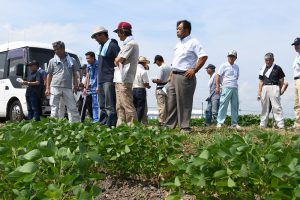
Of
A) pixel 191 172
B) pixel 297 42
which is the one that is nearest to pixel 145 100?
pixel 297 42

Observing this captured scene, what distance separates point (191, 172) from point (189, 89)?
4.60m

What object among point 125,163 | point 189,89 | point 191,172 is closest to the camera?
point 191,172

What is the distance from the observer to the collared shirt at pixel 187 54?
21.8 ft

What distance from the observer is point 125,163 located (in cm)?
357

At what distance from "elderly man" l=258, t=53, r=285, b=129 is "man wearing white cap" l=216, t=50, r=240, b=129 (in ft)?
1.74

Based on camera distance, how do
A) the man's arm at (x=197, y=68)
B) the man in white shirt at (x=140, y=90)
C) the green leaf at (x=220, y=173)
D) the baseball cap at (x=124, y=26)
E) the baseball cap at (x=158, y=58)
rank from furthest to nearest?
the baseball cap at (x=158, y=58), the man in white shirt at (x=140, y=90), the baseball cap at (x=124, y=26), the man's arm at (x=197, y=68), the green leaf at (x=220, y=173)

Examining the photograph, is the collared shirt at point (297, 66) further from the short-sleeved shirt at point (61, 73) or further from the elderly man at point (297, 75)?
the short-sleeved shirt at point (61, 73)

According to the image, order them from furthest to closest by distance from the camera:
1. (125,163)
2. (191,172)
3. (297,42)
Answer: (297,42), (125,163), (191,172)

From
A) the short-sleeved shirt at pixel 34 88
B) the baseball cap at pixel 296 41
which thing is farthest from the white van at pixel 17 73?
the baseball cap at pixel 296 41

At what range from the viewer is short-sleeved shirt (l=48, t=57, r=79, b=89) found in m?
8.12

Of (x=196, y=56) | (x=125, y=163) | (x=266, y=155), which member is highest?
(x=196, y=56)

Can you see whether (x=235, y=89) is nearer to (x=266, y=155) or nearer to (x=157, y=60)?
(x=157, y=60)

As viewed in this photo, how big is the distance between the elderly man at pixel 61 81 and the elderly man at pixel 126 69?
4.87 ft

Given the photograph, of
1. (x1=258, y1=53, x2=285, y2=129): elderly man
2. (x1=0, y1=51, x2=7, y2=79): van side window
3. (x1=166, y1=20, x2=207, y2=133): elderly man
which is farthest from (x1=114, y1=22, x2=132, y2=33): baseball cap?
(x1=0, y1=51, x2=7, y2=79): van side window
